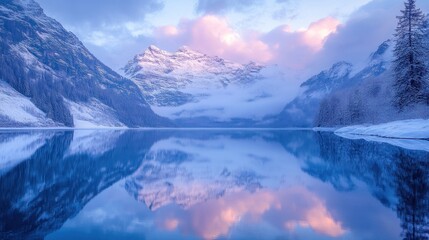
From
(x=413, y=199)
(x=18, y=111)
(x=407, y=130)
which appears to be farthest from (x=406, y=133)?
(x=18, y=111)

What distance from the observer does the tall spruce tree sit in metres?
67.1

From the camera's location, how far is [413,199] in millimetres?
12898

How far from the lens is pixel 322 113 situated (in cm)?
15238

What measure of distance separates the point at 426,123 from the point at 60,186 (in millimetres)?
45888

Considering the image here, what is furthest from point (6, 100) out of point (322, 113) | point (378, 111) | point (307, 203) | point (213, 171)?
point (307, 203)

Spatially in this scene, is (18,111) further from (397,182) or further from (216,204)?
(397,182)

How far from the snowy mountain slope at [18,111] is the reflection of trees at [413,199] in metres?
156

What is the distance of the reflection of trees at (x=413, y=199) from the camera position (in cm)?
970

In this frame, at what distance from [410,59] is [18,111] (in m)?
160

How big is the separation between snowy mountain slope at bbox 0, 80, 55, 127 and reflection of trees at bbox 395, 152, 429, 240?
6124 inches

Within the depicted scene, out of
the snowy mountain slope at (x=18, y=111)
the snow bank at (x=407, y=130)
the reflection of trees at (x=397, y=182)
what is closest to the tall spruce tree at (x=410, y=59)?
the snow bank at (x=407, y=130)

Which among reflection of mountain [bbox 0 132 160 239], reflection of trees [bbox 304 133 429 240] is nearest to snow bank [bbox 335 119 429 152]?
reflection of trees [bbox 304 133 429 240]

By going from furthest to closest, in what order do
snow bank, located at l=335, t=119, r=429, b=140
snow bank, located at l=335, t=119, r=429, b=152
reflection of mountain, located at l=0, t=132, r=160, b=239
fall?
snow bank, located at l=335, t=119, r=429, b=140
snow bank, located at l=335, t=119, r=429, b=152
reflection of mountain, located at l=0, t=132, r=160, b=239

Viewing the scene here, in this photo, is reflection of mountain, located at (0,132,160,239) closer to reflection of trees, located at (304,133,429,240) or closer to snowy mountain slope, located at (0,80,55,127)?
reflection of trees, located at (304,133,429,240)
